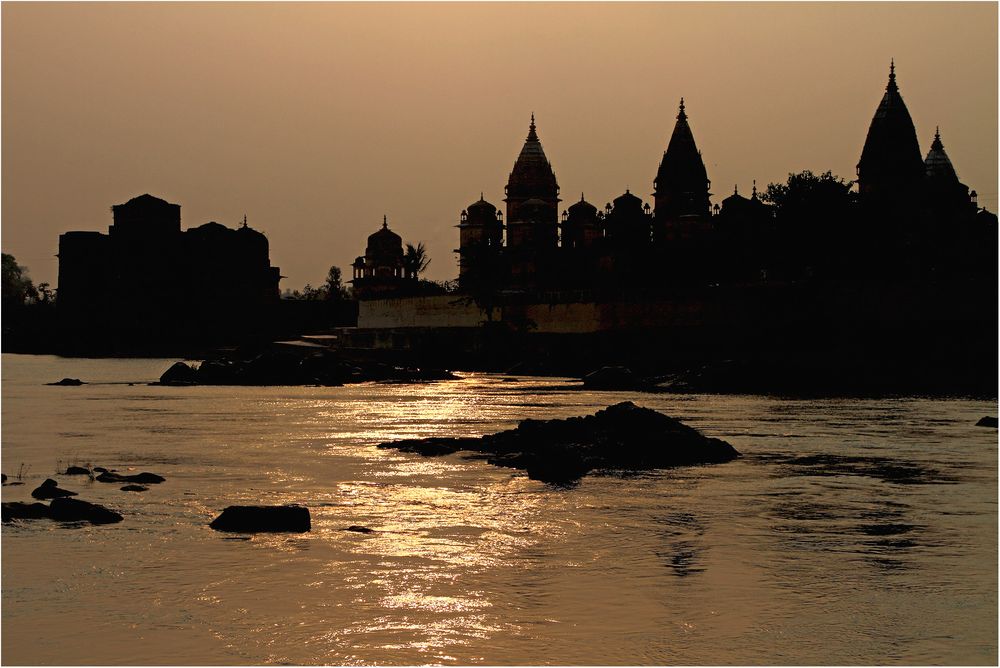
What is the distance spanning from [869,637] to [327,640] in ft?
15.8

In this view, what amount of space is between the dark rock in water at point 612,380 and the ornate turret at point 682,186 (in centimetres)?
3257

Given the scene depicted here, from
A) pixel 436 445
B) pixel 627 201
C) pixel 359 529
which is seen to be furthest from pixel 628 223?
pixel 359 529

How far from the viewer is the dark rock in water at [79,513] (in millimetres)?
19312

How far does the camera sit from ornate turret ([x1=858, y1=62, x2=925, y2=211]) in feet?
266

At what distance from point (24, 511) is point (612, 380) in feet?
130

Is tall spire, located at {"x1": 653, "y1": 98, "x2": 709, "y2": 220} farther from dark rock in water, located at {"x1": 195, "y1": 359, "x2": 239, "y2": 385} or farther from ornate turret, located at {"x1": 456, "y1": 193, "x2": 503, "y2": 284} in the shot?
dark rock in water, located at {"x1": 195, "y1": 359, "x2": 239, "y2": 385}

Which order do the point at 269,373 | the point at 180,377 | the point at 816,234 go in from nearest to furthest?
the point at 269,373, the point at 180,377, the point at 816,234

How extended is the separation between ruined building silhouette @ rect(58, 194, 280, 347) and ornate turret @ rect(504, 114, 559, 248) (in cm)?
3735

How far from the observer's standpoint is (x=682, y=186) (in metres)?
90.3

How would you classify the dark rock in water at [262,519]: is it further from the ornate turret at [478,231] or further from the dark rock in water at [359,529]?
the ornate turret at [478,231]

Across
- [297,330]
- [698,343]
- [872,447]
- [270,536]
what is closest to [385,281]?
[297,330]

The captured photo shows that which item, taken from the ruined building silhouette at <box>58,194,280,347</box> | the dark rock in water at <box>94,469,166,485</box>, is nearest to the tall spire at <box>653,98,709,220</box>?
the ruined building silhouette at <box>58,194,280,347</box>

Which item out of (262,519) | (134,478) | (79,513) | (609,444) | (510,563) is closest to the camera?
(510,563)

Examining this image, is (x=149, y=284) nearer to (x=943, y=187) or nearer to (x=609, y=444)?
(x=943, y=187)
